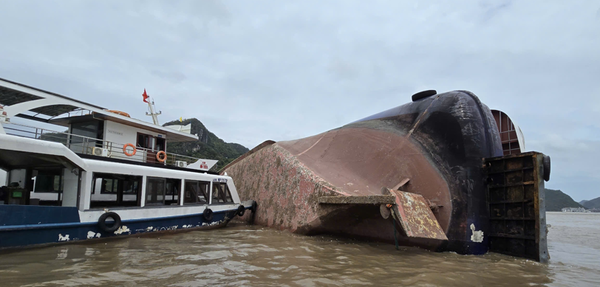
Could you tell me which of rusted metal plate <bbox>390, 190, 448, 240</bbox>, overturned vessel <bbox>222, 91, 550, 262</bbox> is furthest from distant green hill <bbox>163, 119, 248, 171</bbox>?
rusted metal plate <bbox>390, 190, 448, 240</bbox>

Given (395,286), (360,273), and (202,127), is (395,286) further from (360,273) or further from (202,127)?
(202,127)

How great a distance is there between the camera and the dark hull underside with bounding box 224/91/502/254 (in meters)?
8.02

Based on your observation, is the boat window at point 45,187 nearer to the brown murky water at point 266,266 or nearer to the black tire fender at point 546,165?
the brown murky water at point 266,266

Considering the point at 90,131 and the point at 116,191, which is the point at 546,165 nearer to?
the point at 116,191

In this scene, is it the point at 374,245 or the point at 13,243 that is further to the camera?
the point at 374,245

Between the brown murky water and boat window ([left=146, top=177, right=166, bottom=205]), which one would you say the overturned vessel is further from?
boat window ([left=146, top=177, right=166, bottom=205])

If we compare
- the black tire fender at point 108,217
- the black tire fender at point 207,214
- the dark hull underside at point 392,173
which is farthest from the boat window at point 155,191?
the dark hull underside at point 392,173

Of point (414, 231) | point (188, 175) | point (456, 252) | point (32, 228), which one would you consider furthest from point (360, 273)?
point (188, 175)

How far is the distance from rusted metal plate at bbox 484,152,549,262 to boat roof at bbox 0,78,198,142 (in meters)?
11.0

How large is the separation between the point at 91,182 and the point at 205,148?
52.2 m

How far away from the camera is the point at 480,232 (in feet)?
25.8

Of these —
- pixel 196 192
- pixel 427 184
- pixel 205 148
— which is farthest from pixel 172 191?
pixel 205 148

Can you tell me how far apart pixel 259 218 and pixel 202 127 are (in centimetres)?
6128

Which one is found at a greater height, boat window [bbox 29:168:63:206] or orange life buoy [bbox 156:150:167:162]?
orange life buoy [bbox 156:150:167:162]
